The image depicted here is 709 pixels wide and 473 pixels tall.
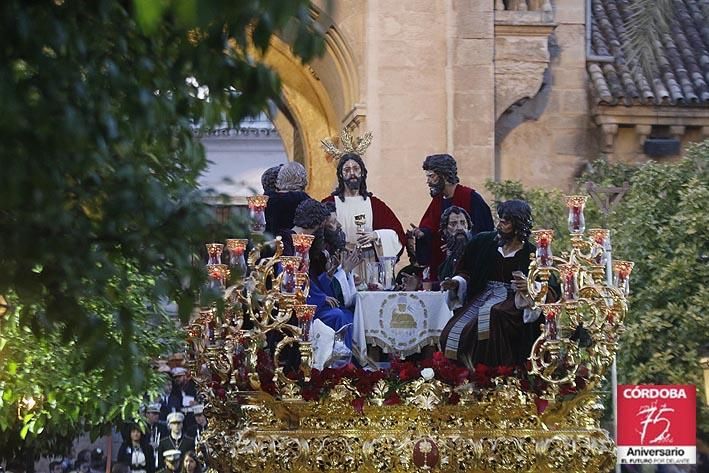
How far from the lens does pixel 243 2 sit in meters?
4.95

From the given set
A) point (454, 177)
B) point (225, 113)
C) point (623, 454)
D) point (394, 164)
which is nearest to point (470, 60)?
point (394, 164)

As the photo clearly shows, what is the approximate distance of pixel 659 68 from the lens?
72.1ft

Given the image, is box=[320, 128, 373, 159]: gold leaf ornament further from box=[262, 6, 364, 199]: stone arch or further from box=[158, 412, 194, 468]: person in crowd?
box=[262, 6, 364, 199]: stone arch

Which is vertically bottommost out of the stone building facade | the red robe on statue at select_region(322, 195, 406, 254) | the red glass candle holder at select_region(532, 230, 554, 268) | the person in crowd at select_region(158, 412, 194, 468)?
the person in crowd at select_region(158, 412, 194, 468)

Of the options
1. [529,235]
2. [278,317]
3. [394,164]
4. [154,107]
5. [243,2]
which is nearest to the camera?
[243,2]

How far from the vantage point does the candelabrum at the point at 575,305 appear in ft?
34.3

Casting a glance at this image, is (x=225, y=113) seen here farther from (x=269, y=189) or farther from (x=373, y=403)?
(x=269, y=189)

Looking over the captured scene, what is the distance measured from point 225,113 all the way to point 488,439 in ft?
17.2

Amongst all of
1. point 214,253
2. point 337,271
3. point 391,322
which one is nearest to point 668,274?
point 337,271

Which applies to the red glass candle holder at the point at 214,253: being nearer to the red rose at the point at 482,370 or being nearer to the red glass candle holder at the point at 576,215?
the red rose at the point at 482,370

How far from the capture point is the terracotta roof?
22.5 meters

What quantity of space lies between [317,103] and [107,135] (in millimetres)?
20183

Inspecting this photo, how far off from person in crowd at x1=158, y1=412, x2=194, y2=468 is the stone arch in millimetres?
4514

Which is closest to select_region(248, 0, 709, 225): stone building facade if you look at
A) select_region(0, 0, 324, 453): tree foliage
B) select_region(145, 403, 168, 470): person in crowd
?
select_region(145, 403, 168, 470): person in crowd
